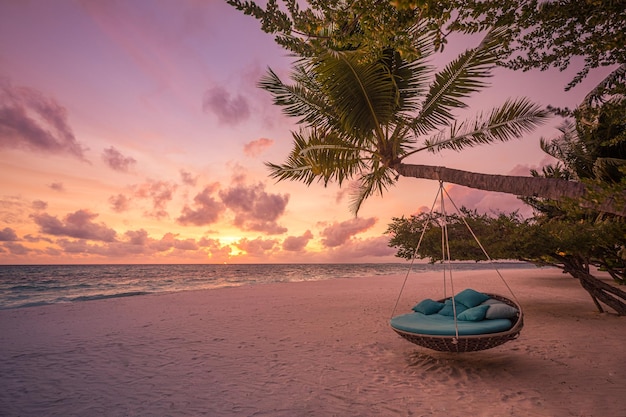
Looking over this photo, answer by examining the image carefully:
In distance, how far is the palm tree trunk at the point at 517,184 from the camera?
2.44 meters

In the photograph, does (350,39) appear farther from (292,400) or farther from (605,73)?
(292,400)

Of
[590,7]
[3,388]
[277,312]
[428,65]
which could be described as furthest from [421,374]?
[277,312]

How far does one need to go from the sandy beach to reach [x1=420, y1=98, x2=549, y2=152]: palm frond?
9.49 ft

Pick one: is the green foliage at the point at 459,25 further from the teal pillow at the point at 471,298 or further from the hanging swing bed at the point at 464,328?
the teal pillow at the point at 471,298

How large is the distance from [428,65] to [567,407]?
14.7ft

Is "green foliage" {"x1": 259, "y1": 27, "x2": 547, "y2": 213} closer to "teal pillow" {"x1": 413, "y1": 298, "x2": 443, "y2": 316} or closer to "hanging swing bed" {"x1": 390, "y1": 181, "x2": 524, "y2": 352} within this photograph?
"hanging swing bed" {"x1": 390, "y1": 181, "x2": 524, "y2": 352}

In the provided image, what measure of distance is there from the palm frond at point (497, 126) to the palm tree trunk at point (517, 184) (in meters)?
1.30

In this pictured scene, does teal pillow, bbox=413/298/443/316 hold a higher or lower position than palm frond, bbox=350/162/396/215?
lower

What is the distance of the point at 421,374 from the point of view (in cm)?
419

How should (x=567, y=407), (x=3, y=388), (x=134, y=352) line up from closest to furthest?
(x=567, y=407)
(x=3, y=388)
(x=134, y=352)

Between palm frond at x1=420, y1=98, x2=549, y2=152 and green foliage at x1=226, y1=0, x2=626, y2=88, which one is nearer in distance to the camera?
green foliage at x1=226, y1=0, x2=626, y2=88

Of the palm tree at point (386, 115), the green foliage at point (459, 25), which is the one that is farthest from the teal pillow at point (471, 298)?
the green foliage at point (459, 25)

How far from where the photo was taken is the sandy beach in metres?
3.38

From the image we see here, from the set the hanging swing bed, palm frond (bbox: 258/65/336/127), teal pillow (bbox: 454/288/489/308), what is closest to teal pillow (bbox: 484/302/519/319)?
the hanging swing bed
